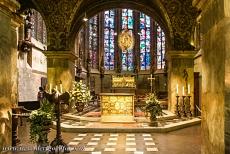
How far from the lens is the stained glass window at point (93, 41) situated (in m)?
31.1

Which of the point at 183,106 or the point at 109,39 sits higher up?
the point at 109,39

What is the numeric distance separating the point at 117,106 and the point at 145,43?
19.0m

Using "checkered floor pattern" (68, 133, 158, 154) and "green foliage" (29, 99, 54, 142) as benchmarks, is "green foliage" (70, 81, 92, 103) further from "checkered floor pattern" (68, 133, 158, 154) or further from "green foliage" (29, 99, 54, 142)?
"green foliage" (29, 99, 54, 142)

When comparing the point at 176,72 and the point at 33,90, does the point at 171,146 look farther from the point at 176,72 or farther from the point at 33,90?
the point at 33,90

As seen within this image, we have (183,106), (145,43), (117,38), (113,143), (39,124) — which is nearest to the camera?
(39,124)

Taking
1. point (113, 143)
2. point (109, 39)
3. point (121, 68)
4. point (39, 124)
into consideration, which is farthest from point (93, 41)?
point (39, 124)

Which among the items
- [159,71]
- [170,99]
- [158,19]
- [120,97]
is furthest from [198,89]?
[159,71]

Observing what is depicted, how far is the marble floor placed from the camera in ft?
26.0

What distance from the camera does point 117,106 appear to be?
1352 centimetres

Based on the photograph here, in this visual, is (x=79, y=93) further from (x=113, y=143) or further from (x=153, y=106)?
(x=113, y=143)

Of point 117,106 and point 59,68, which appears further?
point 59,68

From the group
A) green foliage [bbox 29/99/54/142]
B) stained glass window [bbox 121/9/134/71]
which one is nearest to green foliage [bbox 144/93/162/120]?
green foliage [bbox 29/99/54/142]

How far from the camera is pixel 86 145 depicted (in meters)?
8.66

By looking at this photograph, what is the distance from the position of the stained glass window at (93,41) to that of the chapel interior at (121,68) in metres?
0.09
